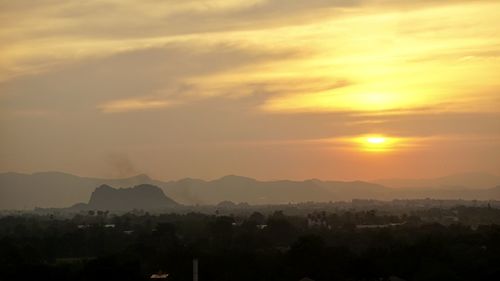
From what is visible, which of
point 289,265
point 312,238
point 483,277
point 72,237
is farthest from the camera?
point 72,237

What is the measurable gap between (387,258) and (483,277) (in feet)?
18.2

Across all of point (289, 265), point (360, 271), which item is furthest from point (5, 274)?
point (360, 271)

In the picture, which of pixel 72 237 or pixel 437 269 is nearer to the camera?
pixel 437 269

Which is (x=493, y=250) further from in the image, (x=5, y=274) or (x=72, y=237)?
(x=72, y=237)

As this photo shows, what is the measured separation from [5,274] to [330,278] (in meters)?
12.1

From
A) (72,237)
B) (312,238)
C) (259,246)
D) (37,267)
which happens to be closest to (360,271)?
(312,238)

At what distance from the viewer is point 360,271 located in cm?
3195

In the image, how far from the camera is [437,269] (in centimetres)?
3133

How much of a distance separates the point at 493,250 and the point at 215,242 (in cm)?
1669

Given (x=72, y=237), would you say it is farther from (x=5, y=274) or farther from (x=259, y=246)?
(x=5, y=274)

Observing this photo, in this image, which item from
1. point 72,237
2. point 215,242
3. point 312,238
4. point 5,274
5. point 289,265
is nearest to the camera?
point 5,274

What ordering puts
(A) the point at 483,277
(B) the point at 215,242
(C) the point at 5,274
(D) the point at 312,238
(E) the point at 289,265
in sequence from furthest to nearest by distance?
(B) the point at 215,242, (D) the point at 312,238, (E) the point at 289,265, (C) the point at 5,274, (A) the point at 483,277

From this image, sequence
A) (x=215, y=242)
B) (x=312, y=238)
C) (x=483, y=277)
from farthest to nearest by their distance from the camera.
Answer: (x=215, y=242)
(x=312, y=238)
(x=483, y=277)

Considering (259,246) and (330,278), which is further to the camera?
(259,246)
